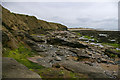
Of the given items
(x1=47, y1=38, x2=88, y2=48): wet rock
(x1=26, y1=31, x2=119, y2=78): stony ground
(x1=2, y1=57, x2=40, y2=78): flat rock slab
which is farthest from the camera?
(x1=47, y1=38, x2=88, y2=48): wet rock

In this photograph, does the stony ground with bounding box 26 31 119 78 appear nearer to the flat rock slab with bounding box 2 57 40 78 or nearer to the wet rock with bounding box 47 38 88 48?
the wet rock with bounding box 47 38 88 48

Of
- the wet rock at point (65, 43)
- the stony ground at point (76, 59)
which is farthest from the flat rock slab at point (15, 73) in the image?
the wet rock at point (65, 43)

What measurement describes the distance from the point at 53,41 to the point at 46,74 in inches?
692

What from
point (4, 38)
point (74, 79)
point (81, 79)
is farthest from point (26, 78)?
point (4, 38)

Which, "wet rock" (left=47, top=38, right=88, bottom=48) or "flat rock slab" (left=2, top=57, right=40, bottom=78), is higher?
"wet rock" (left=47, top=38, right=88, bottom=48)

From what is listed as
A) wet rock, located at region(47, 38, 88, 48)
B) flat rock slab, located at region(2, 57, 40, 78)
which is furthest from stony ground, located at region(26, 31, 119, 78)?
flat rock slab, located at region(2, 57, 40, 78)

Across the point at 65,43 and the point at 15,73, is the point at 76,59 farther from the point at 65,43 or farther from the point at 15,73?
the point at 15,73

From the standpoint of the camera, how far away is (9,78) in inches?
216

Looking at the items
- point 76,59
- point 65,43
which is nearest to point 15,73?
point 76,59

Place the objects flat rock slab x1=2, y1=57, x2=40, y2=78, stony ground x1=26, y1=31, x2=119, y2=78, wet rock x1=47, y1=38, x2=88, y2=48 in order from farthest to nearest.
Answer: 1. wet rock x1=47, y1=38, x2=88, y2=48
2. stony ground x1=26, y1=31, x2=119, y2=78
3. flat rock slab x1=2, y1=57, x2=40, y2=78

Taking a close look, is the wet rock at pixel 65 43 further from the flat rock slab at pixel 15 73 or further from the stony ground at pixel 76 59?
the flat rock slab at pixel 15 73

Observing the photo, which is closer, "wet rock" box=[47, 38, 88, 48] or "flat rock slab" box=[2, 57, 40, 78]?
"flat rock slab" box=[2, 57, 40, 78]

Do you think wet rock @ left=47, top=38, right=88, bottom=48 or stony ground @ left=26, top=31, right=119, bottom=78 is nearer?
stony ground @ left=26, top=31, right=119, bottom=78

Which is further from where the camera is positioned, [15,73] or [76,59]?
[76,59]
